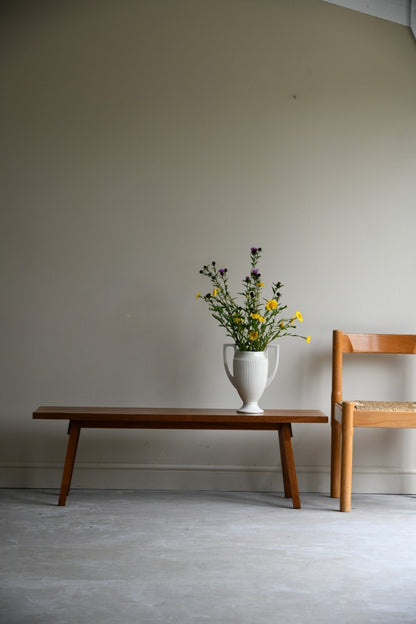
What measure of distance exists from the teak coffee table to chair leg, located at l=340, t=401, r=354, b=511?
0.09m

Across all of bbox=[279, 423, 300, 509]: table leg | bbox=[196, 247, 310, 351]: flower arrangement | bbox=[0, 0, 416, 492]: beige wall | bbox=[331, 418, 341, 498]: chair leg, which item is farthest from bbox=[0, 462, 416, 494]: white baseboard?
bbox=[196, 247, 310, 351]: flower arrangement

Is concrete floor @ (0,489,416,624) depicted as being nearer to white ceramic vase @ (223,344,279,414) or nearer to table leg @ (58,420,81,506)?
table leg @ (58,420,81,506)

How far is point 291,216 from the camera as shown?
3.44 metres

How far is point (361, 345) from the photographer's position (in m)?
3.26

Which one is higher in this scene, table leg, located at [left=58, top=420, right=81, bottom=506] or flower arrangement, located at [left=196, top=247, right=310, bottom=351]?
flower arrangement, located at [left=196, top=247, right=310, bottom=351]

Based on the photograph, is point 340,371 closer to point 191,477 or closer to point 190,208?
point 191,477

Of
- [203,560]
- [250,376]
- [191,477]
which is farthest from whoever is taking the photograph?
[191,477]

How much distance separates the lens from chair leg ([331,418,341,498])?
3210 millimetres

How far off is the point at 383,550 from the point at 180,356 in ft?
4.62

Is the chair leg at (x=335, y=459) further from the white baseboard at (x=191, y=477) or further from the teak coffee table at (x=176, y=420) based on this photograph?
the teak coffee table at (x=176, y=420)

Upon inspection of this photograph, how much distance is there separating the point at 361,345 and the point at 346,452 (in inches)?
22.5

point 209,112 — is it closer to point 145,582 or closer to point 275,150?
point 275,150

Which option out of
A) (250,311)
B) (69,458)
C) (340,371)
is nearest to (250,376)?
(250,311)

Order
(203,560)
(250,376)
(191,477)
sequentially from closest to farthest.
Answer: (203,560) < (250,376) < (191,477)
